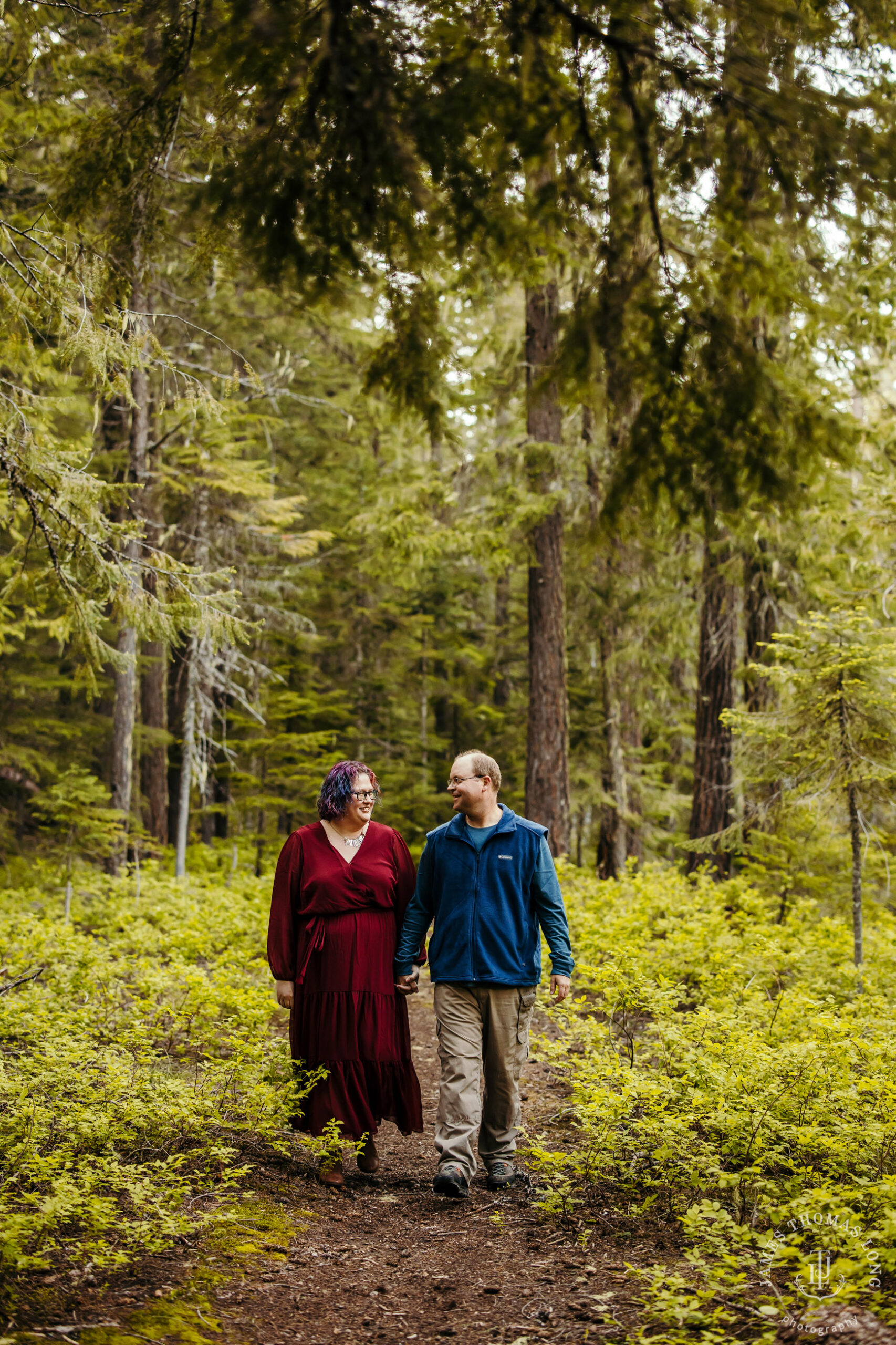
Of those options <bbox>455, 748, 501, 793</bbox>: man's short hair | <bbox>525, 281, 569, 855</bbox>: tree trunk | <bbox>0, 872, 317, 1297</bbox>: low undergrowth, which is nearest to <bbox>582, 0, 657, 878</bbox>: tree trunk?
<bbox>455, 748, 501, 793</bbox>: man's short hair

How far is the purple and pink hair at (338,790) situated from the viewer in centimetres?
525

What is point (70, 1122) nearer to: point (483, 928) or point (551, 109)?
point (483, 928)

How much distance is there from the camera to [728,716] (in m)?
8.34

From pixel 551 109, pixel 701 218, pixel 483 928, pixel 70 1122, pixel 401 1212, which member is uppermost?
pixel 551 109

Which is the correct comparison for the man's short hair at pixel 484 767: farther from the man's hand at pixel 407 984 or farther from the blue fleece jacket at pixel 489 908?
the man's hand at pixel 407 984

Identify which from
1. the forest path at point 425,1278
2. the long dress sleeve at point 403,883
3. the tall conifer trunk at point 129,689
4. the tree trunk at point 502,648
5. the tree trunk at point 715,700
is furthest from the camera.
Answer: the tree trunk at point 502,648

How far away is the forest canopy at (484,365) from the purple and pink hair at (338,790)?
1.67 metres

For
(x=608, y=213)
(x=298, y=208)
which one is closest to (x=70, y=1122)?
(x=298, y=208)

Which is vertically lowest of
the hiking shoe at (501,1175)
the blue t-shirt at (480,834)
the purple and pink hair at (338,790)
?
the hiking shoe at (501,1175)

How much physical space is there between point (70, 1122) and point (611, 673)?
11565 mm

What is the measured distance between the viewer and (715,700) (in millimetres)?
12742

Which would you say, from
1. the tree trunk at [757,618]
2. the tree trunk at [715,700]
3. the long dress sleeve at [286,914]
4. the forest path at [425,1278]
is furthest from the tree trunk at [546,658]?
the forest path at [425,1278]

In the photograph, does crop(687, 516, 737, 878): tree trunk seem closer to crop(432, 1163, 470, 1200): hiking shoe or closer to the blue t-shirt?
the blue t-shirt

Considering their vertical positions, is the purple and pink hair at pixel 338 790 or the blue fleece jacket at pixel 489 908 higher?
the purple and pink hair at pixel 338 790
